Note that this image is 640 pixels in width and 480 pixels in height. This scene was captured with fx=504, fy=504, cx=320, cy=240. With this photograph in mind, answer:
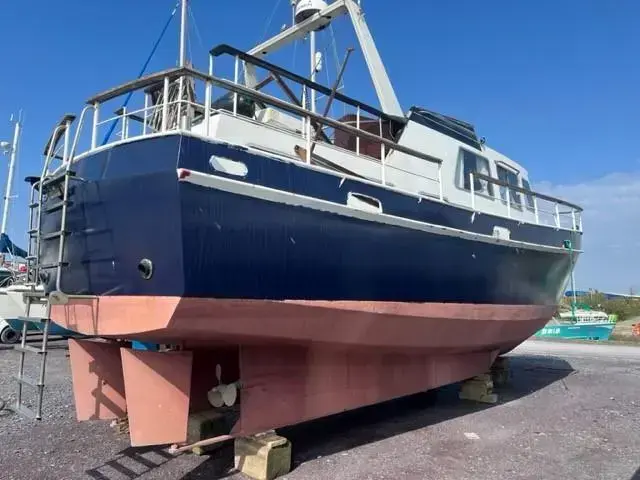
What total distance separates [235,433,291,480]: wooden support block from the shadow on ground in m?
0.22

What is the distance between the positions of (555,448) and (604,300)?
36.7m

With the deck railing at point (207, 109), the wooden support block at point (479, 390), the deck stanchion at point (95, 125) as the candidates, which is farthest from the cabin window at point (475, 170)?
the deck stanchion at point (95, 125)

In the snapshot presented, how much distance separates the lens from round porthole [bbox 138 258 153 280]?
3.76 meters

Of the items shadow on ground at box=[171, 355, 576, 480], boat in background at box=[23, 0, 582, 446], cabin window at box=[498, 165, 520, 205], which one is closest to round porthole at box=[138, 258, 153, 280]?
boat in background at box=[23, 0, 582, 446]

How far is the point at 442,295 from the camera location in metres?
5.72

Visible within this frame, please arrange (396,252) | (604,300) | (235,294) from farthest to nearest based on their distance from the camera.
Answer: (604,300)
(396,252)
(235,294)

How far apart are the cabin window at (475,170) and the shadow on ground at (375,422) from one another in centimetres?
307

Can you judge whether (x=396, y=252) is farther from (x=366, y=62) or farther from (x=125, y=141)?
(x=366, y=62)

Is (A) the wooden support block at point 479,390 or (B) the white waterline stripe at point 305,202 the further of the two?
(A) the wooden support block at point 479,390

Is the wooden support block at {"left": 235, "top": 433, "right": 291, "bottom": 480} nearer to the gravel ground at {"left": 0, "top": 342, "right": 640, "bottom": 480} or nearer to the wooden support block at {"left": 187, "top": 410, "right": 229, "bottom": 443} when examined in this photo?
the gravel ground at {"left": 0, "top": 342, "right": 640, "bottom": 480}

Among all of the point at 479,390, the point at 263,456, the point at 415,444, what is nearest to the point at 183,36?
the point at 263,456

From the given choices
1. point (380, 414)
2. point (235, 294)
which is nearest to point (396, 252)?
point (235, 294)

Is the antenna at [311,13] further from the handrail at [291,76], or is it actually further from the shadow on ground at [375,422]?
the shadow on ground at [375,422]

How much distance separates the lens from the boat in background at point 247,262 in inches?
148
